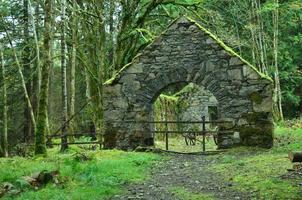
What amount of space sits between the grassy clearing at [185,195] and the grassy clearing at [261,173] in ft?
2.30

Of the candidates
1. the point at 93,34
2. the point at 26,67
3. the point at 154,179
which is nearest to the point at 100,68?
the point at 93,34

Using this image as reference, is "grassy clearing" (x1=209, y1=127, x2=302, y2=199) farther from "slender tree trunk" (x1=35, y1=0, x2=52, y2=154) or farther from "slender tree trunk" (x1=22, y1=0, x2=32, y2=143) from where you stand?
"slender tree trunk" (x1=22, y1=0, x2=32, y2=143)

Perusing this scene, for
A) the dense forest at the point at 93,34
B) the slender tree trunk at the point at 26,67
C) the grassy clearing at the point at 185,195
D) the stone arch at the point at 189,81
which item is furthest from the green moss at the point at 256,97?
the slender tree trunk at the point at 26,67

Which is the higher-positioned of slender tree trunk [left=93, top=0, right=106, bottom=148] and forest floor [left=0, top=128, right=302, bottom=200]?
slender tree trunk [left=93, top=0, right=106, bottom=148]

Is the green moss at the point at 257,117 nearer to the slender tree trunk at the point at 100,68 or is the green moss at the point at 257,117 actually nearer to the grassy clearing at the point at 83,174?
the grassy clearing at the point at 83,174

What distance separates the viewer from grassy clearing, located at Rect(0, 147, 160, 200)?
287 inches

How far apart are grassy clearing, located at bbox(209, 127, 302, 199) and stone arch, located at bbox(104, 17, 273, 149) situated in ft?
3.74

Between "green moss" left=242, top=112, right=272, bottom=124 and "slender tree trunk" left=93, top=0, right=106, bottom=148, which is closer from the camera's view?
"green moss" left=242, top=112, right=272, bottom=124

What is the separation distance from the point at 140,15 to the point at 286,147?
9.91 m

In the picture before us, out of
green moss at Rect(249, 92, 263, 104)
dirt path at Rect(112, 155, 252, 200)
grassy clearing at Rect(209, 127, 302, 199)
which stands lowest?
dirt path at Rect(112, 155, 252, 200)

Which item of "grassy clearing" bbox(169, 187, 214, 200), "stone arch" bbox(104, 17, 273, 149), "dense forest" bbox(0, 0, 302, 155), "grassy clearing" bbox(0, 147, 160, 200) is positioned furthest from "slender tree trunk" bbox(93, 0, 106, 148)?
"grassy clearing" bbox(169, 187, 214, 200)

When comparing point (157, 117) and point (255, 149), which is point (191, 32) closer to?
point (255, 149)

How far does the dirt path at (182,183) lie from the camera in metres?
7.42

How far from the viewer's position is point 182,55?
1430 centimetres
